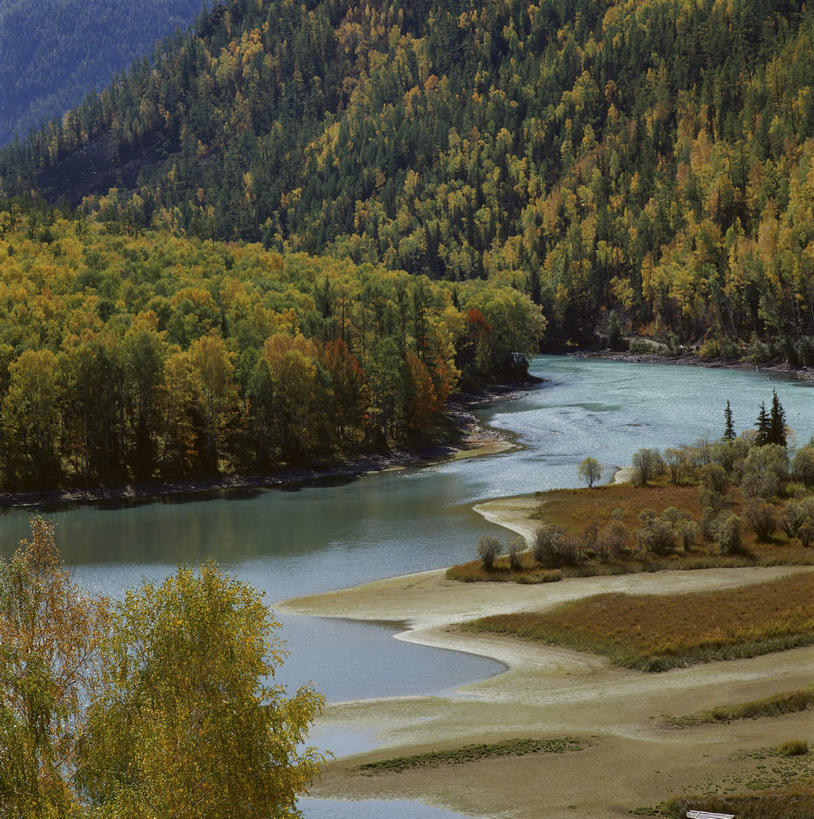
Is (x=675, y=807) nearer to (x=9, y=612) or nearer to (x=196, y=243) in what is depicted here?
(x=9, y=612)

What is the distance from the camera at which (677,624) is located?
53.8m

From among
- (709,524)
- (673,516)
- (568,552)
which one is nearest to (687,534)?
(709,524)

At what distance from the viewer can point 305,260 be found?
642 feet

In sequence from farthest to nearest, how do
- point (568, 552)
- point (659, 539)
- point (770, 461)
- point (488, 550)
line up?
point (770, 461) → point (659, 539) → point (568, 552) → point (488, 550)

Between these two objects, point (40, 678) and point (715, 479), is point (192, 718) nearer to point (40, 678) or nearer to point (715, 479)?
point (40, 678)

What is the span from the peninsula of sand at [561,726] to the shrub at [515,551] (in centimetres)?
720

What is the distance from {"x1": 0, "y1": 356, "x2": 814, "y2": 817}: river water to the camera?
2112 inches

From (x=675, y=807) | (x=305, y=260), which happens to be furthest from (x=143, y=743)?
(x=305, y=260)

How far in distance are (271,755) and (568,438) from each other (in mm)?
99565

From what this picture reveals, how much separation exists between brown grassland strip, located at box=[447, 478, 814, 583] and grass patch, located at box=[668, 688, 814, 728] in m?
24.0

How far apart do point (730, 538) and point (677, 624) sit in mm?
16130

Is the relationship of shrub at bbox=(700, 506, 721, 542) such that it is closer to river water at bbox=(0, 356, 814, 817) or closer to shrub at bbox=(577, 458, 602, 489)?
river water at bbox=(0, 356, 814, 817)

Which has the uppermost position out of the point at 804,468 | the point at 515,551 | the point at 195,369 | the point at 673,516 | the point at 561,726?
the point at 195,369

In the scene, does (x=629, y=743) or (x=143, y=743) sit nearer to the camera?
(x=143, y=743)
